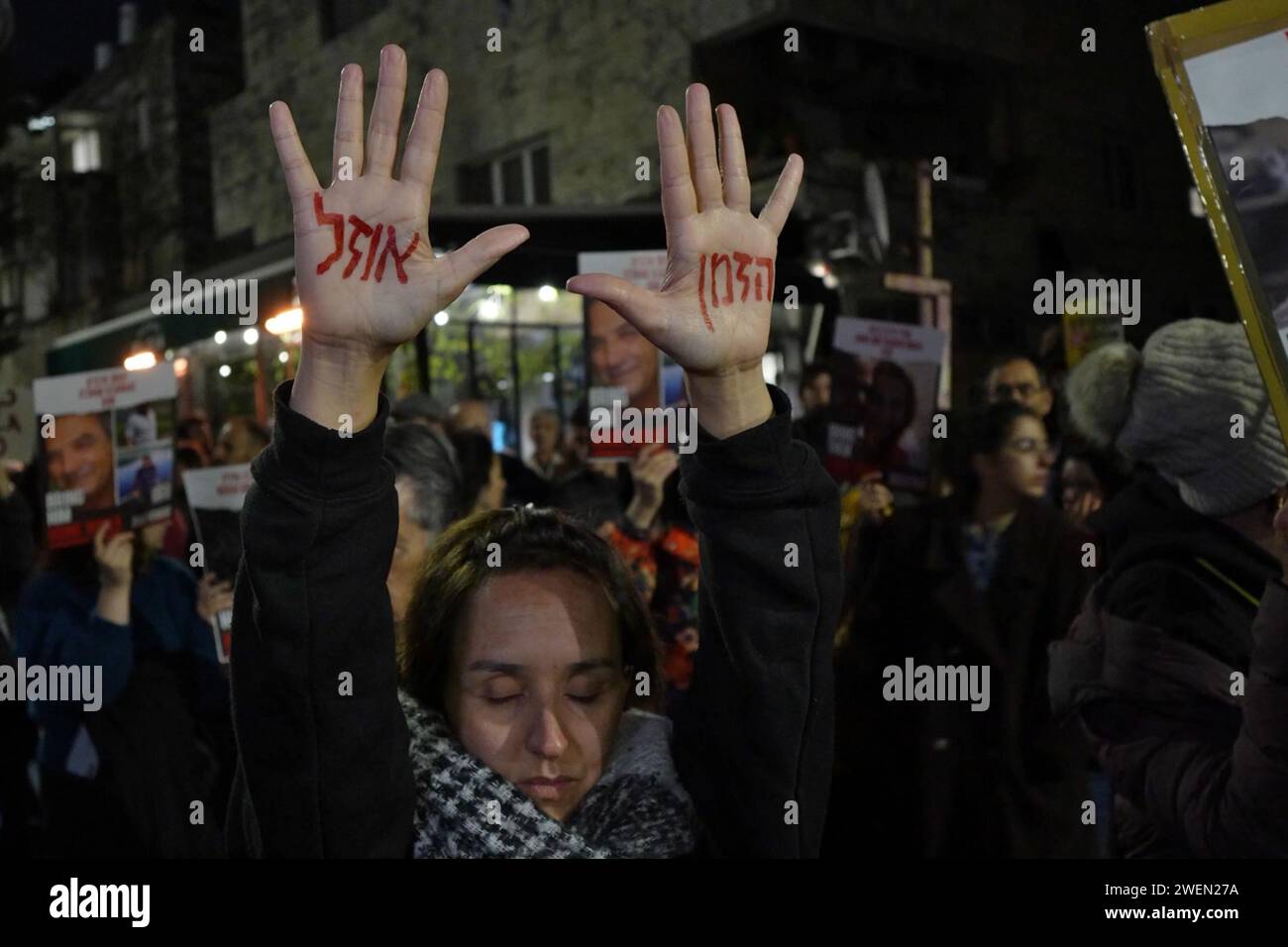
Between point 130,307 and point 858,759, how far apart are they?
25.0 ft

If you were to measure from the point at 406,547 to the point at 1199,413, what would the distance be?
5.53 ft

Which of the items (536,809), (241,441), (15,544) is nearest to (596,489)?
(241,441)

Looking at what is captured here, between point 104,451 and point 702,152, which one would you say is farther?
point 104,451

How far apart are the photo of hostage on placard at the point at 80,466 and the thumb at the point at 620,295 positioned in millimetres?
2815

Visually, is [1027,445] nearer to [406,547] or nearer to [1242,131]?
[406,547]

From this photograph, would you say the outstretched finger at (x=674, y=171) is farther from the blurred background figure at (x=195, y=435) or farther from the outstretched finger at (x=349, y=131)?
the blurred background figure at (x=195, y=435)

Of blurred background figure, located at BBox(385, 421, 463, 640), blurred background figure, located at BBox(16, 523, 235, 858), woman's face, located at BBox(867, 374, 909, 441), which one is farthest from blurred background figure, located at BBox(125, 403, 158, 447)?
woman's face, located at BBox(867, 374, 909, 441)

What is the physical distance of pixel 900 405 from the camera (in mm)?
4500

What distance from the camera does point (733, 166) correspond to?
1.72 metres

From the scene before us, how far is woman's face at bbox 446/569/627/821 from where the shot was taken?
5.86 ft

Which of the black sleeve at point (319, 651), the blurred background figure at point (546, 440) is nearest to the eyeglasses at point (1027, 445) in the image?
the black sleeve at point (319, 651)

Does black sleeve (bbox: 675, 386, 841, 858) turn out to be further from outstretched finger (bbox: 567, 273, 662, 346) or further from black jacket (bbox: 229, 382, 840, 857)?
outstretched finger (bbox: 567, 273, 662, 346)

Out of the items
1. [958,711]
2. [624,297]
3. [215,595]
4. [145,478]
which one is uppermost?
[145,478]

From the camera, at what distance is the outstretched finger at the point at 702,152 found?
1.67 metres
